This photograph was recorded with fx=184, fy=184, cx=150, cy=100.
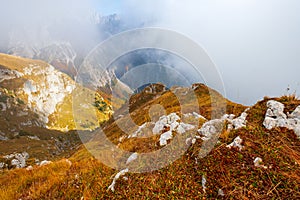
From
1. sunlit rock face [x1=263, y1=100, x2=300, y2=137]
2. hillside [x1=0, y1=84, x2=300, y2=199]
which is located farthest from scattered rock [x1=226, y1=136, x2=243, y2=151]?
sunlit rock face [x1=263, y1=100, x2=300, y2=137]

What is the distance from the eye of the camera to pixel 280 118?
29.9ft

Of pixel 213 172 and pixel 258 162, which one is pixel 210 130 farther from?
pixel 258 162

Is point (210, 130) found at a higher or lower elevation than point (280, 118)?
lower

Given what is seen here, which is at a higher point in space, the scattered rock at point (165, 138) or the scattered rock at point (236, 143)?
the scattered rock at point (236, 143)

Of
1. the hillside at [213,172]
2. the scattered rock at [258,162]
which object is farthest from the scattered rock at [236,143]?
the scattered rock at [258,162]

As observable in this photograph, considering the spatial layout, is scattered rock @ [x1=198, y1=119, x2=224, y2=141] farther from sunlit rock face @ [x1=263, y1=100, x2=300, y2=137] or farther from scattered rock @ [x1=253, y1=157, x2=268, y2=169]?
scattered rock @ [x1=253, y1=157, x2=268, y2=169]

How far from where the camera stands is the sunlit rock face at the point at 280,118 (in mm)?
8285

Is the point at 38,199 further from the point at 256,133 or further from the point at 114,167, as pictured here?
the point at 256,133

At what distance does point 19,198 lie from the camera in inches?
331

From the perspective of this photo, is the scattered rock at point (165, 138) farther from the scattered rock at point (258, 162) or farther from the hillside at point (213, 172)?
the scattered rock at point (258, 162)

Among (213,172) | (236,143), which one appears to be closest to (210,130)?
(236,143)

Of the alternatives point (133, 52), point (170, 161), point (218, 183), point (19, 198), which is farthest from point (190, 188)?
point (133, 52)

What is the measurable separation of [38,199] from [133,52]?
44.4ft

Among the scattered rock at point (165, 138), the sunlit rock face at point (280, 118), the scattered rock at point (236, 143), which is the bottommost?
the scattered rock at point (165, 138)
